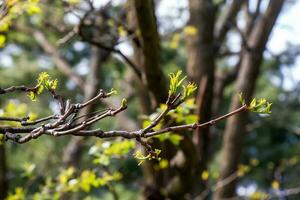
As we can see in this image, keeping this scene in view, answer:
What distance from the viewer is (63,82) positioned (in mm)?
9258

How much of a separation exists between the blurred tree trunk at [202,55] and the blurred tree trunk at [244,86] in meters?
0.21

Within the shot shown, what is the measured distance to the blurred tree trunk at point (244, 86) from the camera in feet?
9.93

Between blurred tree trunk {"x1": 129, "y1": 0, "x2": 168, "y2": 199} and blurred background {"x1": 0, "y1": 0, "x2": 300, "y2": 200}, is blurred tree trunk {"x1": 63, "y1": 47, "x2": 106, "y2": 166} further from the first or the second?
blurred tree trunk {"x1": 129, "y1": 0, "x2": 168, "y2": 199}

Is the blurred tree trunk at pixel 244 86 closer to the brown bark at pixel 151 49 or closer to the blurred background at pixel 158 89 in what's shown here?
the blurred background at pixel 158 89

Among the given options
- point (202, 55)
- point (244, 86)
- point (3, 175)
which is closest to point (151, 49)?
point (202, 55)

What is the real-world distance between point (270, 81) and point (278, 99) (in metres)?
0.51

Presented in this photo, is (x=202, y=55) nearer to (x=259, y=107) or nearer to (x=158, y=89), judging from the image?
(x=158, y=89)

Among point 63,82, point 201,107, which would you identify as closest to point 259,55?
point 201,107

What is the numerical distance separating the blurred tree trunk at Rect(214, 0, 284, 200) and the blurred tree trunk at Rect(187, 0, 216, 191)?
21 cm

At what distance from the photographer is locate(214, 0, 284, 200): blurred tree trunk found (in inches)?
119

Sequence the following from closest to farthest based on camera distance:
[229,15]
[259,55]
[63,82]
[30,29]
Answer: [259,55], [229,15], [30,29], [63,82]

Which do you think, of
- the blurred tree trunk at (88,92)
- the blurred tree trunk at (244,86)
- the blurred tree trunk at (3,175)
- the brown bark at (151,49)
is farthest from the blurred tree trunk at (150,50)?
the blurred tree trunk at (88,92)

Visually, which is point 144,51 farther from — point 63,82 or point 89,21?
point 63,82

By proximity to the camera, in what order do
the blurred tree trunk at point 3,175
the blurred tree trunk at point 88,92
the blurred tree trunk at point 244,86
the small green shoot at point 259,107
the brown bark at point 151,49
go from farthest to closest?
the blurred tree trunk at point 88,92, the blurred tree trunk at point 244,86, the blurred tree trunk at point 3,175, the brown bark at point 151,49, the small green shoot at point 259,107
